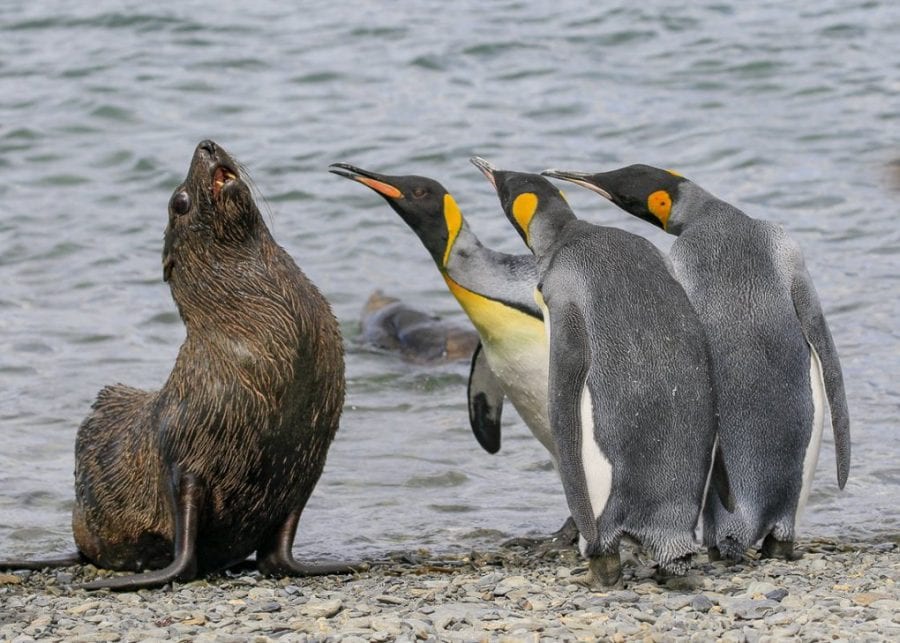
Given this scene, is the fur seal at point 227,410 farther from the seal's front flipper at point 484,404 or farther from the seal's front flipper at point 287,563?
the seal's front flipper at point 484,404

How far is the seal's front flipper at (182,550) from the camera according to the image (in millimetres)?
5465

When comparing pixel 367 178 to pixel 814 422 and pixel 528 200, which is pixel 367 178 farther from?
pixel 814 422

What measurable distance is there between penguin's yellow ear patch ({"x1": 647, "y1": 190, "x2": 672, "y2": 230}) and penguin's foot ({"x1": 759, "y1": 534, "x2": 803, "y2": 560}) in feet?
4.27

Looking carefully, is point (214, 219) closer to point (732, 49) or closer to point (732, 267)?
point (732, 267)

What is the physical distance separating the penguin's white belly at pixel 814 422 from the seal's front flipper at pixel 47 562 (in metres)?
2.77

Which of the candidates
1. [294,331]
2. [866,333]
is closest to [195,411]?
[294,331]

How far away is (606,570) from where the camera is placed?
16.7 ft

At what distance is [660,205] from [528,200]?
500 mm

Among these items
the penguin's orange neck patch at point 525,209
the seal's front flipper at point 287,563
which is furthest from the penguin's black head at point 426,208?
the seal's front flipper at point 287,563

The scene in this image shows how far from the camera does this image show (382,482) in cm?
754

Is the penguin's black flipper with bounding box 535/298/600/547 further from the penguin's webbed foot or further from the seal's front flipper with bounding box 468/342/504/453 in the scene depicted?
the seal's front flipper with bounding box 468/342/504/453

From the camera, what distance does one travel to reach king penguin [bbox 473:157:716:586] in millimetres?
5027

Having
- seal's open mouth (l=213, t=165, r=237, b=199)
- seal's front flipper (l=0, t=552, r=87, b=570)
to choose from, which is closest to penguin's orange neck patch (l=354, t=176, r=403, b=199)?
seal's open mouth (l=213, t=165, r=237, b=199)

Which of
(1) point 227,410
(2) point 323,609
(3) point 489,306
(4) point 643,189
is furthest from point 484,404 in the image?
(2) point 323,609
